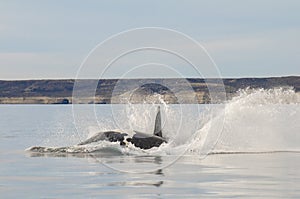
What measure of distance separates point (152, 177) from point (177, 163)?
6.16 meters

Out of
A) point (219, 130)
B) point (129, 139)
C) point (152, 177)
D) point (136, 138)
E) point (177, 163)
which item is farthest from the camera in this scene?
point (219, 130)

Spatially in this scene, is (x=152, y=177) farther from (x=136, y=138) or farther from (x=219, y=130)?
(x=219, y=130)

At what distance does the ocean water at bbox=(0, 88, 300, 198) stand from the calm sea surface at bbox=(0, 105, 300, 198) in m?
0.03

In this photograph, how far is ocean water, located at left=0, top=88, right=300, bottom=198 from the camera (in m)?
26.2

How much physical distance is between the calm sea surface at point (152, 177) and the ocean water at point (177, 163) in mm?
29

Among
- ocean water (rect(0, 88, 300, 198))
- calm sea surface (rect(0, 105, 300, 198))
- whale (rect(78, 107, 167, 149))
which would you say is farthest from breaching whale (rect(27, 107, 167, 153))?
calm sea surface (rect(0, 105, 300, 198))

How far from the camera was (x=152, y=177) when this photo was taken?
30.0m

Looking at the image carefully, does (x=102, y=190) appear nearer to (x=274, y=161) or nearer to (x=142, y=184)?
(x=142, y=184)

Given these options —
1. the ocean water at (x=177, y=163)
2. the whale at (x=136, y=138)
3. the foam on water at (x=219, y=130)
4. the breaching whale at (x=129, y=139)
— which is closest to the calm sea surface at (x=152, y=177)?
the ocean water at (x=177, y=163)

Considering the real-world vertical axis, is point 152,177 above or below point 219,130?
below


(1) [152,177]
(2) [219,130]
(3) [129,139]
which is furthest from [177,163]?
(2) [219,130]

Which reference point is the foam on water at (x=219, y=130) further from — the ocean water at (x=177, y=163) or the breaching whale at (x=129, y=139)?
the breaching whale at (x=129, y=139)

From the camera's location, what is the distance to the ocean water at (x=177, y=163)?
Result: 26.2 meters

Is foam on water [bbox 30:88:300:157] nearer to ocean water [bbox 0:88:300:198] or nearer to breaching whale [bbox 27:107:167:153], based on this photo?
ocean water [bbox 0:88:300:198]
